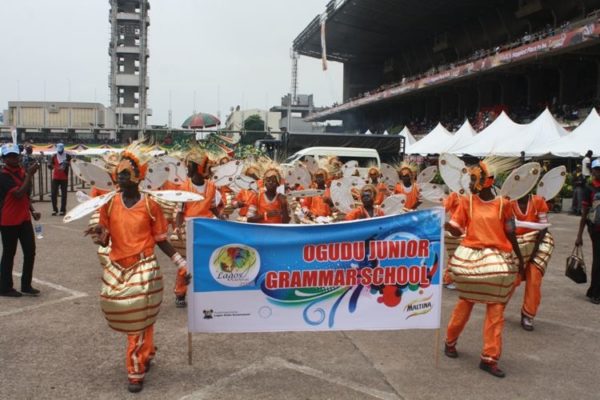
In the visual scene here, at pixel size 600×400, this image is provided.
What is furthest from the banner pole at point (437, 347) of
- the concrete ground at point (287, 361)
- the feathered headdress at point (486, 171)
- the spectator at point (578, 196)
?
the spectator at point (578, 196)

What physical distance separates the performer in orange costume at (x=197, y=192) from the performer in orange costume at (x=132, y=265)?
194 cm

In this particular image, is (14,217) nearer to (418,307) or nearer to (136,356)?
(136,356)

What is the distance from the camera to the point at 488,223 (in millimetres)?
4629

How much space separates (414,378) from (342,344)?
942 mm

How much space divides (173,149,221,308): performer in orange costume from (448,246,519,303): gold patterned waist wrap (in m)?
2.92

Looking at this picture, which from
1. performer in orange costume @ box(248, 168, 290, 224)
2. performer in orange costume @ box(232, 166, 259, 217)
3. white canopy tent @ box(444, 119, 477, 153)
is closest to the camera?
performer in orange costume @ box(248, 168, 290, 224)

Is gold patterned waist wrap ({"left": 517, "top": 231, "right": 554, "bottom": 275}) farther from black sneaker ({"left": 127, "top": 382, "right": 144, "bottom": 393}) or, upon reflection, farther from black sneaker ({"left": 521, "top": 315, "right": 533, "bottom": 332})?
black sneaker ({"left": 127, "top": 382, "right": 144, "bottom": 393})

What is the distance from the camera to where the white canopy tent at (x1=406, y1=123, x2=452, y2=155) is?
2573cm

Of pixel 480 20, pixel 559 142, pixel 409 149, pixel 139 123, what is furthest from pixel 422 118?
pixel 139 123

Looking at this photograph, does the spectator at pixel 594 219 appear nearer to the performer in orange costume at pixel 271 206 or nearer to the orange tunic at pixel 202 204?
the performer in orange costume at pixel 271 206

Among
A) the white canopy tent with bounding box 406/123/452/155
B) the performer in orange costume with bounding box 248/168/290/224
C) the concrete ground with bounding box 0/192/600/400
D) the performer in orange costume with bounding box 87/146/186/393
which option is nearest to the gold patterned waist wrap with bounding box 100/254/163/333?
the performer in orange costume with bounding box 87/146/186/393

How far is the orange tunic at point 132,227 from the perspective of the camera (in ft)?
13.5

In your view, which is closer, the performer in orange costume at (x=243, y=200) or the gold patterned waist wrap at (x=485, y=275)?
the gold patterned waist wrap at (x=485, y=275)

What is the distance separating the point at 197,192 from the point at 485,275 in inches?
130
